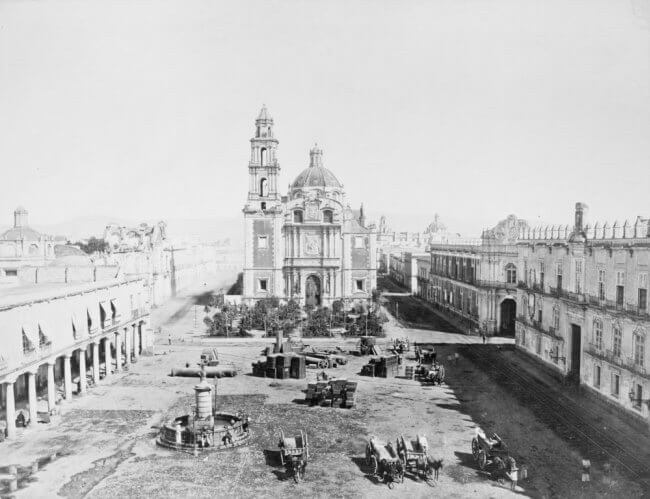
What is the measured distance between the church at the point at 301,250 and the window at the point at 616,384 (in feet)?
141

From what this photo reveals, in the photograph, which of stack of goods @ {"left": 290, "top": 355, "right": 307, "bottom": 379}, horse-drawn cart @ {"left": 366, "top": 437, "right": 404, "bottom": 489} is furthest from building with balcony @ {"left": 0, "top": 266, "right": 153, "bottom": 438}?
horse-drawn cart @ {"left": 366, "top": 437, "right": 404, "bottom": 489}

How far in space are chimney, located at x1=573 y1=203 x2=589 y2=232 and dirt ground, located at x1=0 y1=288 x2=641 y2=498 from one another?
11790mm

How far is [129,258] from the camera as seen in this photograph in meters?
76.9

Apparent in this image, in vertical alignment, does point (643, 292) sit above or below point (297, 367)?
above

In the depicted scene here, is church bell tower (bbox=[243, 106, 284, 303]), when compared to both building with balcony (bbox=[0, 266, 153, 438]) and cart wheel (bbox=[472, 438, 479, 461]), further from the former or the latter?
cart wheel (bbox=[472, 438, 479, 461])

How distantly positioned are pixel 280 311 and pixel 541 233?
97.7ft

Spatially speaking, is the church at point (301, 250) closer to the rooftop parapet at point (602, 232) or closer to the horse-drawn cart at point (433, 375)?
the rooftop parapet at point (602, 232)

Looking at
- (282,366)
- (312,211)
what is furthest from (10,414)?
(312,211)

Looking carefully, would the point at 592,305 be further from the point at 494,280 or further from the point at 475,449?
the point at 494,280

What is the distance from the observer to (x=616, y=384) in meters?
32.9

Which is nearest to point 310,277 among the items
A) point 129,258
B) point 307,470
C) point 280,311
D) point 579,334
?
point 280,311

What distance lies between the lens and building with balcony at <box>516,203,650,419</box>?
30973mm

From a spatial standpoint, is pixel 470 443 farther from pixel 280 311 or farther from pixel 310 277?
pixel 310 277

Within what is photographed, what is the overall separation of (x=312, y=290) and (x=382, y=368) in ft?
112
